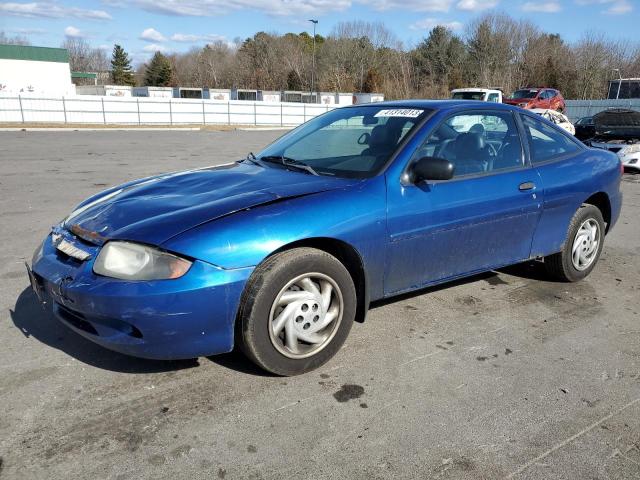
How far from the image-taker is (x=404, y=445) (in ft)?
8.34

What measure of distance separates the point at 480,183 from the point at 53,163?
464 inches

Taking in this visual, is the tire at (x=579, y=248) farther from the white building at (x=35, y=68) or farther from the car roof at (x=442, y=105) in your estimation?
the white building at (x=35, y=68)

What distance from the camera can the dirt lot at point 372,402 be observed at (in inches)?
94.9

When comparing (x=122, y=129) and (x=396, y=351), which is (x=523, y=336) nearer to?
(x=396, y=351)

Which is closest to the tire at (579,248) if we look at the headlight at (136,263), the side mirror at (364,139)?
the side mirror at (364,139)

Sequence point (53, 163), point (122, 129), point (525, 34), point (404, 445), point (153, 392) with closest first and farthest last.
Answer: point (404, 445)
point (153, 392)
point (53, 163)
point (122, 129)
point (525, 34)

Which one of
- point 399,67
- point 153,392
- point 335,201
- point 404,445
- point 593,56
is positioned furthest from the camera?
point 399,67

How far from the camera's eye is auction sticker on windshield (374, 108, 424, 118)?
Answer: 3.85m

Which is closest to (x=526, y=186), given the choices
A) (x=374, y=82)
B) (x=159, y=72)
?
(x=374, y=82)

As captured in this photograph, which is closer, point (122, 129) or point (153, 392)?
point (153, 392)

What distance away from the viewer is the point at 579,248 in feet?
15.8

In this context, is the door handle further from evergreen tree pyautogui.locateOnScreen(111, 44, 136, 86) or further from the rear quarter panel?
evergreen tree pyautogui.locateOnScreen(111, 44, 136, 86)

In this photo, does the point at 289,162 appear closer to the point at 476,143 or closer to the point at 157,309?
the point at 476,143

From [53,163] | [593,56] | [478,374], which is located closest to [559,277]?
[478,374]
